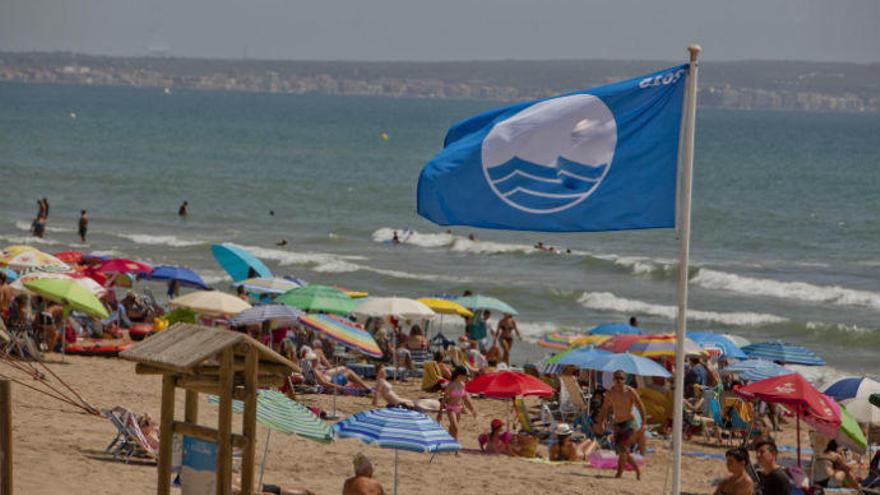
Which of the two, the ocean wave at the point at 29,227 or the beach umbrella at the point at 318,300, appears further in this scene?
the ocean wave at the point at 29,227

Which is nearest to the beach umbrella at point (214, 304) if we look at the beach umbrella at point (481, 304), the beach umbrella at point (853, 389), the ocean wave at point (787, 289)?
the beach umbrella at point (481, 304)

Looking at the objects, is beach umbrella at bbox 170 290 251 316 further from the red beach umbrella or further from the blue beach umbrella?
the red beach umbrella

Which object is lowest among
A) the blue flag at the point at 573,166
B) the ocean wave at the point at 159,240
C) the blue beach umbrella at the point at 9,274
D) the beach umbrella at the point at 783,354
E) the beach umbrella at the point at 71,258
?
the beach umbrella at the point at 783,354

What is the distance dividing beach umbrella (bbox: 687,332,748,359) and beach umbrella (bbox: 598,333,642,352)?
1.60 meters

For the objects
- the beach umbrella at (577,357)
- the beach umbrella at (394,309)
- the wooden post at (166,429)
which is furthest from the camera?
the beach umbrella at (394,309)

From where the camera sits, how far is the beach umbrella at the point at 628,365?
16047 mm

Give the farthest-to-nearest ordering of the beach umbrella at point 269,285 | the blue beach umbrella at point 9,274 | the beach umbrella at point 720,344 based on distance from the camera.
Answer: the beach umbrella at point 269,285 < the blue beach umbrella at point 9,274 < the beach umbrella at point 720,344

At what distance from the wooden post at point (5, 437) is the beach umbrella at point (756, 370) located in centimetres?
1091

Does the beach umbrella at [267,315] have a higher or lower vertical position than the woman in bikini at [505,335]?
higher

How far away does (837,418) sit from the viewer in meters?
14.0

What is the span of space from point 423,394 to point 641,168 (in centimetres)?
1159

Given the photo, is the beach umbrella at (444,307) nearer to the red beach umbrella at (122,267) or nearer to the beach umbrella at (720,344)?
the beach umbrella at (720,344)

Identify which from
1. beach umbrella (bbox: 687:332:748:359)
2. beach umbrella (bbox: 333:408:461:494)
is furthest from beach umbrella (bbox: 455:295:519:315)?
beach umbrella (bbox: 333:408:461:494)

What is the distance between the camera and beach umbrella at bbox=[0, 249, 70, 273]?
22594mm
